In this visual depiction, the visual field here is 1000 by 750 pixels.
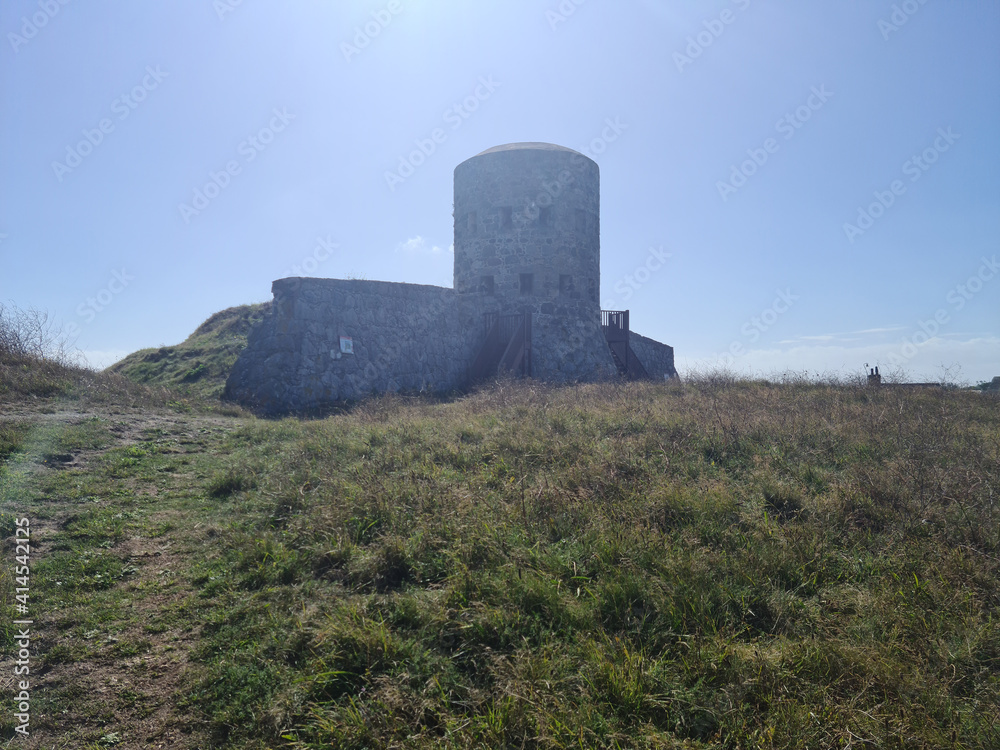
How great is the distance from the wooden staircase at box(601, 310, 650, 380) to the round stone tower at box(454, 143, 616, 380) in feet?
5.59

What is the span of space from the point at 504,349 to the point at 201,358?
9447 millimetres

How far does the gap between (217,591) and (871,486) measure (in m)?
5.53

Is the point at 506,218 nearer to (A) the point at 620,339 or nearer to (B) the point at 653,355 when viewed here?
(A) the point at 620,339

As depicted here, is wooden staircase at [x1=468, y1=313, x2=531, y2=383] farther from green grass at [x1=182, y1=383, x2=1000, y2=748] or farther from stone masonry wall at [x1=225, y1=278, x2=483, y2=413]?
green grass at [x1=182, y1=383, x2=1000, y2=748]

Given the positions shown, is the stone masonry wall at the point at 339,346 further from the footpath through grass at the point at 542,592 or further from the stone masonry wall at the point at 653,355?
the stone masonry wall at the point at 653,355

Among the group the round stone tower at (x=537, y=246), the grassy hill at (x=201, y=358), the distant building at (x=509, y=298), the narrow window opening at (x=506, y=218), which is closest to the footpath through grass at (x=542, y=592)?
the grassy hill at (x=201, y=358)

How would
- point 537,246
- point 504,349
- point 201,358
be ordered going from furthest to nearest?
1. point 537,246
2. point 504,349
3. point 201,358

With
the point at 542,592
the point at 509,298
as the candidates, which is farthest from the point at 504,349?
the point at 542,592

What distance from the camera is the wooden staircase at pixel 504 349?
18.2 m

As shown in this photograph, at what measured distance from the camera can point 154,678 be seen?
136 inches

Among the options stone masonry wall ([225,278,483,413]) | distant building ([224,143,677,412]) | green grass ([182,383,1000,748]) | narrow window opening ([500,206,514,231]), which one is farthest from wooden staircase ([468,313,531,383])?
green grass ([182,383,1000,748])

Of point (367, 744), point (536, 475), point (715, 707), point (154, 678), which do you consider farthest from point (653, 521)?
point (154, 678)

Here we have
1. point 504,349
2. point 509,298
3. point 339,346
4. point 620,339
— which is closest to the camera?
point 339,346

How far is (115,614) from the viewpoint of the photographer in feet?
13.4
